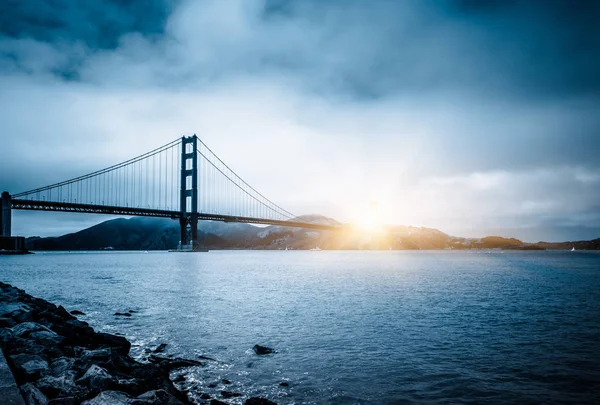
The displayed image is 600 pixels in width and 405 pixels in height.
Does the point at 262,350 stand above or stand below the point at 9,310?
below

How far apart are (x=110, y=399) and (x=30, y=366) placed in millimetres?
2338

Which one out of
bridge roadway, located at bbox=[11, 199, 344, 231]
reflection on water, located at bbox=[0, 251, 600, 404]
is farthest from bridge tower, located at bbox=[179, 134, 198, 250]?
reflection on water, located at bbox=[0, 251, 600, 404]

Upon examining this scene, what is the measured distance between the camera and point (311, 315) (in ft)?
53.4

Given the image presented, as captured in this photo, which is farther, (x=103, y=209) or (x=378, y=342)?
(x=103, y=209)

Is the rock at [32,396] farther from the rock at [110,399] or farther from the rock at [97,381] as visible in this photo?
the rock at [97,381]

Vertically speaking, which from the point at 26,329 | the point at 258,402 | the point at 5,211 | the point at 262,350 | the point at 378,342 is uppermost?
the point at 5,211

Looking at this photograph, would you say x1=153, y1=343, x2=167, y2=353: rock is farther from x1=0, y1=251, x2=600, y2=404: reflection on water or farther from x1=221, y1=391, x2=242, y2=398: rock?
x1=221, y1=391, x2=242, y2=398: rock

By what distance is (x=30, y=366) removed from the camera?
6523 mm

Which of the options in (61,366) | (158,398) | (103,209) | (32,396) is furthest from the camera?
(103,209)

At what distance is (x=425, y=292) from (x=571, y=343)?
13005 mm

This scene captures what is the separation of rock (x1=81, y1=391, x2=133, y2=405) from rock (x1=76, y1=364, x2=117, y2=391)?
532mm

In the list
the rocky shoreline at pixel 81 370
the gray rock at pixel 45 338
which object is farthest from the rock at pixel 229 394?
the gray rock at pixel 45 338

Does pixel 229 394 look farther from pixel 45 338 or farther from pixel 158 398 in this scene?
pixel 45 338

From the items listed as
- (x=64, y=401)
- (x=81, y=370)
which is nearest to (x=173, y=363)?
(x=81, y=370)
